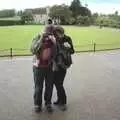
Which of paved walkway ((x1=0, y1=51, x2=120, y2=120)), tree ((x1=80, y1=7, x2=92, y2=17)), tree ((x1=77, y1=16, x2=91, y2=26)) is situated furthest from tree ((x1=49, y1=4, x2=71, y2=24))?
paved walkway ((x1=0, y1=51, x2=120, y2=120))

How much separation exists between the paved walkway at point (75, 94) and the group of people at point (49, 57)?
443 mm

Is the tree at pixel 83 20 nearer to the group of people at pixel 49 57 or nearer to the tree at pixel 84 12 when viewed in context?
the tree at pixel 84 12

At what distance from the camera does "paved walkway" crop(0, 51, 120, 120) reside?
7.17 metres

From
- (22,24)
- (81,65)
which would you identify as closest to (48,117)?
(81,65)

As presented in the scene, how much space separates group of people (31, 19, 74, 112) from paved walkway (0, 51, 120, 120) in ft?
1.45

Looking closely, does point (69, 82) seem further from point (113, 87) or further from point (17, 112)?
point (17, 112)

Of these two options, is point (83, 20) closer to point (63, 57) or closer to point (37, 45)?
point (63, 57)

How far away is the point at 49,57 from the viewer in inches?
275

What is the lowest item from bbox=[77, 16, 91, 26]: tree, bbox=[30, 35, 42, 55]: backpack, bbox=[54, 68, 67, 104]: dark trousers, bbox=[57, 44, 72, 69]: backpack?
bbox=[77, 16, 91, 26]: tree

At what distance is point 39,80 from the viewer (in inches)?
278

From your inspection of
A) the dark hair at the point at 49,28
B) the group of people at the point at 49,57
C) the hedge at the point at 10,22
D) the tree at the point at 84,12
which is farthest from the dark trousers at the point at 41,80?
the tree at the point at 84,12

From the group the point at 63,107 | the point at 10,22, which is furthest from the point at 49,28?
the point at 10,22

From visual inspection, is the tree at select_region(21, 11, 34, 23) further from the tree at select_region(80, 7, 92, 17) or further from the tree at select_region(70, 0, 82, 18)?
the tree at select_region(70, 0, 82, 18)

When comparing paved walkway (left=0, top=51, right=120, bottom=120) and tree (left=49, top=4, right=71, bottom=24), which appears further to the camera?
tree (left=49, top=4, right=71, bottom=24)
